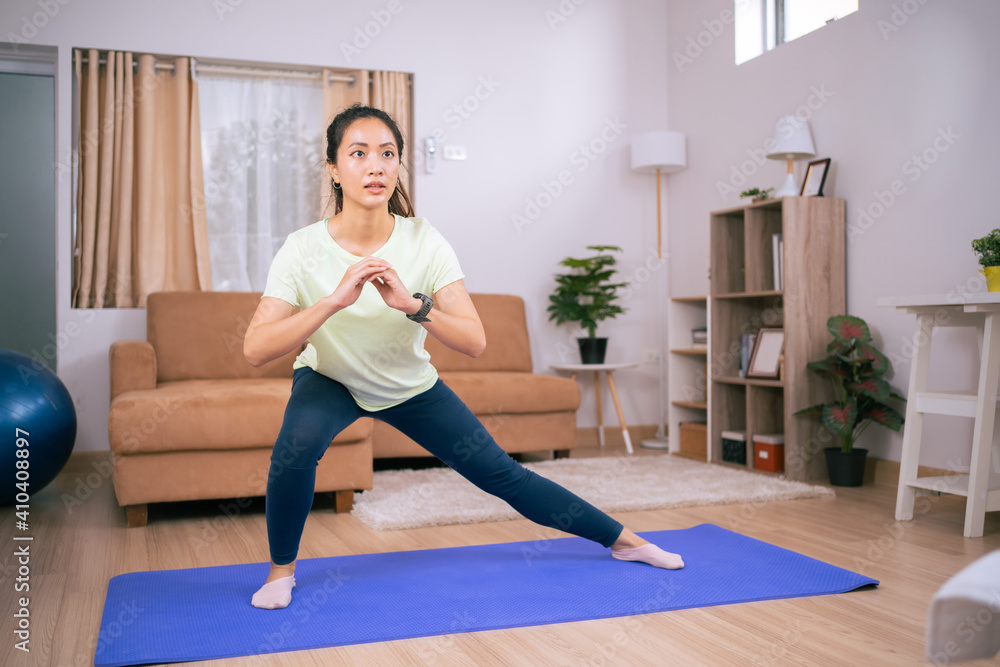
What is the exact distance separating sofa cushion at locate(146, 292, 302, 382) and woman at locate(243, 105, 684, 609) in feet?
6.44

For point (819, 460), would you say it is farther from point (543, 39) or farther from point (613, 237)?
point (543, 39)

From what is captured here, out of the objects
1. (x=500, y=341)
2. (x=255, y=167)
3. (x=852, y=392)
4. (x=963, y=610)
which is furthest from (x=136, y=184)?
(x=963, y=610)

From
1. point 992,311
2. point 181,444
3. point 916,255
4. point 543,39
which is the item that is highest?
Result: point 543,39

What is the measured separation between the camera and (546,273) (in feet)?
15.7

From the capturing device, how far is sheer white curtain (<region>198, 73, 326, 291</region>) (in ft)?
14.1

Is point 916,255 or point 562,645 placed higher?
point 916,255

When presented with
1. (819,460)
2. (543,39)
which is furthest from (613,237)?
(819,460)

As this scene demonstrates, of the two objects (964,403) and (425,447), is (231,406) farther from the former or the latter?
(964,403)

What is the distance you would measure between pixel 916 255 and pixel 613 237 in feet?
6.38

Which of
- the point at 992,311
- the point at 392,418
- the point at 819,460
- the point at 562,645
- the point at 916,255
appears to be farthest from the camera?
the point at 819,460

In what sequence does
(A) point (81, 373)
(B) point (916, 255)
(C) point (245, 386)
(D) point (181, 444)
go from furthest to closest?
(A) point (81, 373)
(B) point (916, 255)
(C) point (245, 386)
(D) point (181, 444)

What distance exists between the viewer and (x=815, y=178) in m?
3.78

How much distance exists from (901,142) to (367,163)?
2538 millimetres

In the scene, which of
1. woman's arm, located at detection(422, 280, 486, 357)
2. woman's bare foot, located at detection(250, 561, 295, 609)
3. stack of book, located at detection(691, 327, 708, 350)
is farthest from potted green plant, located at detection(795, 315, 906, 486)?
woman's bare foot, located at detection(250, 561, 295, 609)
